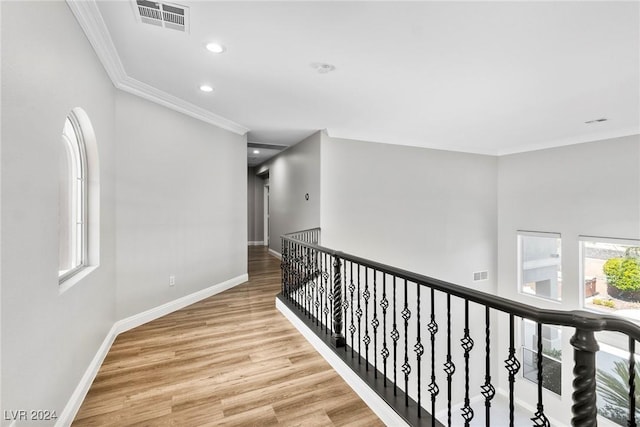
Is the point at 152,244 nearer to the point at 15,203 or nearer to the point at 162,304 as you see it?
the point at 162,304

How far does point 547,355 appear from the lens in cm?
621

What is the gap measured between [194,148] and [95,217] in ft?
6.27

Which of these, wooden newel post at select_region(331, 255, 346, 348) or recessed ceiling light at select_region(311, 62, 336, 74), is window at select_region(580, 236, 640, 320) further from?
recessed ceiling light at select_region(311, 62, 336, 74)

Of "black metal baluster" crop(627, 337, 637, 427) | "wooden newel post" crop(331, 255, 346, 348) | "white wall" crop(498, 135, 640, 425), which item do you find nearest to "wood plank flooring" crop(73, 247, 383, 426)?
"wooden newel post" crop(331, 255, 346, 348)

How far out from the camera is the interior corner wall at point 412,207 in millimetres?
5586

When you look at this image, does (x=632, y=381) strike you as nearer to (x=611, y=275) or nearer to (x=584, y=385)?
(x=584, y=385)

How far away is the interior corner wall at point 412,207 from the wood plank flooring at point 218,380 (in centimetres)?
254

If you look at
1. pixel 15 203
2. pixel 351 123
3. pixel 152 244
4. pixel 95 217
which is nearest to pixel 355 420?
pixel 15 203

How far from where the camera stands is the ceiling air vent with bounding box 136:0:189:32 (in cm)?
209

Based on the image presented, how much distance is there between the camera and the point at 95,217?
8.78 ft

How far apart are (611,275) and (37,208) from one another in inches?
310

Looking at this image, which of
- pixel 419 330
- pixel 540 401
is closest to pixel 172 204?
pixel 419 330

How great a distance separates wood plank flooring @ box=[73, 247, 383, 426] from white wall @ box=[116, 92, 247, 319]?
65 centimetres

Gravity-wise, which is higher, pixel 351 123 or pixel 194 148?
pixel 351 123
